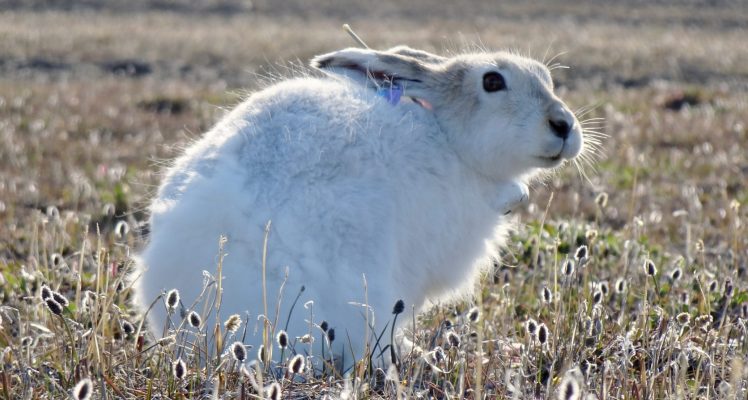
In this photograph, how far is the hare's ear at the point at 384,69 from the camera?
15.8ft

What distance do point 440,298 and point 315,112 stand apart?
1.16 metres

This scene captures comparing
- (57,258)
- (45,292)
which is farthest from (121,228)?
(45,292)

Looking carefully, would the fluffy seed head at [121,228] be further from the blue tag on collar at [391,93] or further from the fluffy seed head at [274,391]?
the fluffy seed head at [274,391]

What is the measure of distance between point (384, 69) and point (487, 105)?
55 cm

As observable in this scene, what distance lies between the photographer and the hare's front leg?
16.1 ft

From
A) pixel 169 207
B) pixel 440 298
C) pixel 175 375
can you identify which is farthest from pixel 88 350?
pixel 440 298

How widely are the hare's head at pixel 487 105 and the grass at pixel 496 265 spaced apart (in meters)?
0.47

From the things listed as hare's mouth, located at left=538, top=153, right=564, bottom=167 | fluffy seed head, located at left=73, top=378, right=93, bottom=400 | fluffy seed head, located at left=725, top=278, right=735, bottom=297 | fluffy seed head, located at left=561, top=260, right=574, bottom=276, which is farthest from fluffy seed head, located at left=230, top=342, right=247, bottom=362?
fluffy seed head, located at left=725, top=278, right=735, bottom=297

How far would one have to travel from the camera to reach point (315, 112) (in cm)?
437

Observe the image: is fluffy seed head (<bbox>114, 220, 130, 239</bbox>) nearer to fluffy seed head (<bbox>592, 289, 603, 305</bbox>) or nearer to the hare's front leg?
the hare's front leg

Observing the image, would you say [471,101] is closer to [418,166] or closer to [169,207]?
[418,166]

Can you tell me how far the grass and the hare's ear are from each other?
688 mm

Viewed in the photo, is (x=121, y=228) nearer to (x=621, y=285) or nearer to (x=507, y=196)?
(x=507, y=196)

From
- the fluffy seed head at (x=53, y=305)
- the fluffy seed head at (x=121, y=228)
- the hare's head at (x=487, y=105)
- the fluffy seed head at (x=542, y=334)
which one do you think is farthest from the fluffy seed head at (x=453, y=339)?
the fluffy seed head at (x=121, y=228)
